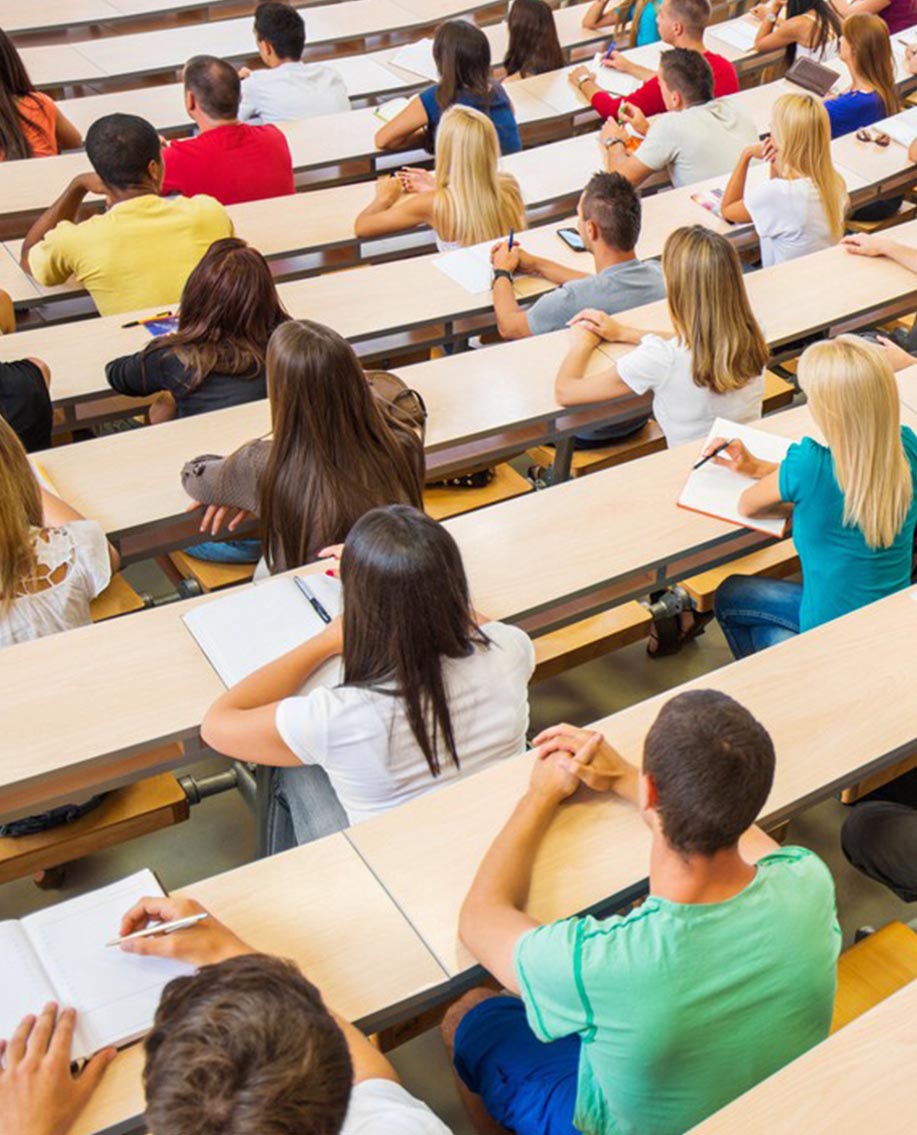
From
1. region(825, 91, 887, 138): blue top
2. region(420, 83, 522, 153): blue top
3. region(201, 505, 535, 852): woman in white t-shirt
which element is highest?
region(420, 83, 522, 153): blue top

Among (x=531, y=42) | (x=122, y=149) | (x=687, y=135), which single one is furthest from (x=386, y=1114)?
(x=531, y=42)

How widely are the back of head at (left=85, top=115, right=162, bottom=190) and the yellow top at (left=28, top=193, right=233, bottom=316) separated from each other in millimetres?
109

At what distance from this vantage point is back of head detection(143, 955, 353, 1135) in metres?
Answer: 1.29

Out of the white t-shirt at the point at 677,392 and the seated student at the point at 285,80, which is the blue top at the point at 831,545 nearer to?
the white t-shirt at the point at 677,392

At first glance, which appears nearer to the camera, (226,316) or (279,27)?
(226,316)

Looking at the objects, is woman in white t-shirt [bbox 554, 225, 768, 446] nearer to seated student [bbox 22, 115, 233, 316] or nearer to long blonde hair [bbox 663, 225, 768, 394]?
long blonde hair [bbox 663, 225, 768, 394]

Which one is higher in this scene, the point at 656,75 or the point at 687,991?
the point at 656,75

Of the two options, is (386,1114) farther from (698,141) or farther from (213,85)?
(698,141)

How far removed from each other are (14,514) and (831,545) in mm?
1791

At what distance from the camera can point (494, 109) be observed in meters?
5.75

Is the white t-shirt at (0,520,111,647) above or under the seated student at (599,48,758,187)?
under

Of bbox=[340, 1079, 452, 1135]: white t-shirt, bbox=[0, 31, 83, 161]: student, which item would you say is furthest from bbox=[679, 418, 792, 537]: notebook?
bbox=[0, 31, 83, 161]: student

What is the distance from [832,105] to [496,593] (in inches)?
157

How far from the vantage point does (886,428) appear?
2973 millimetres
